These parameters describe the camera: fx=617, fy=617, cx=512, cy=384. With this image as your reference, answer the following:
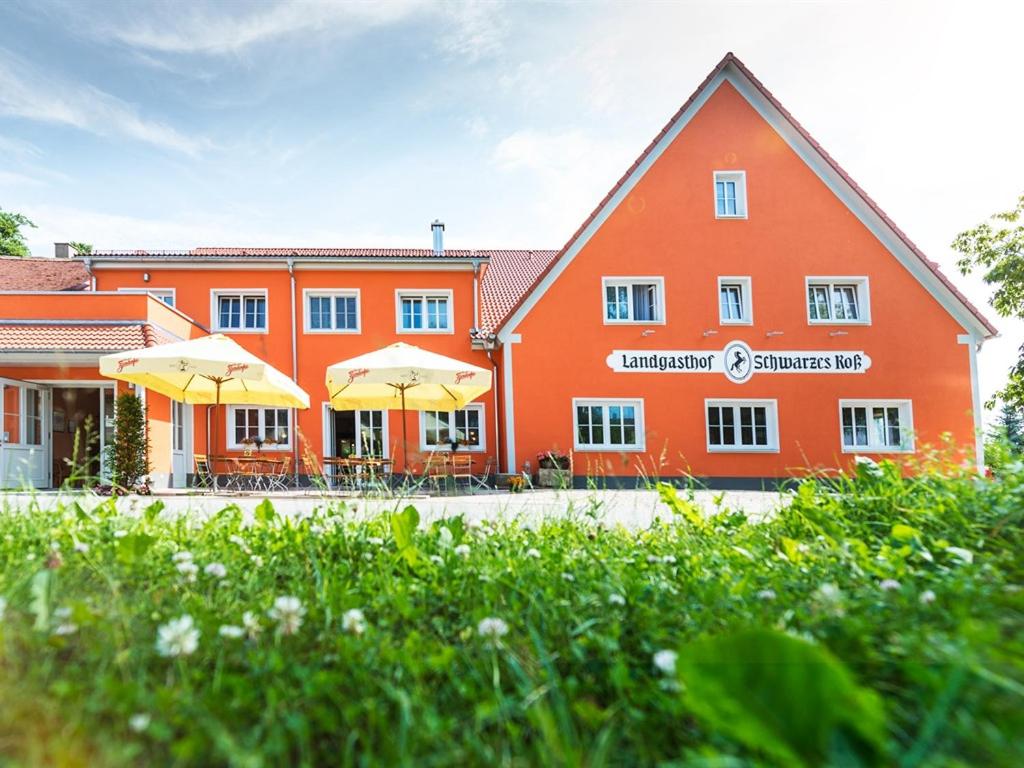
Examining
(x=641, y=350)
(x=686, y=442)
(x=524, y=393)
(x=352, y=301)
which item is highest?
(x=352, y=301)

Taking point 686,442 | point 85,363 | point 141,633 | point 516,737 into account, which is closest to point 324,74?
point 141,633

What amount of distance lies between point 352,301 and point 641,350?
8043 mm

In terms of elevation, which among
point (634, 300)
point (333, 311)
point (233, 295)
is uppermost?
point (233, 295)

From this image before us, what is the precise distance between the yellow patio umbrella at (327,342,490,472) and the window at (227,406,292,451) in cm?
485

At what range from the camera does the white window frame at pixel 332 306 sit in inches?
666

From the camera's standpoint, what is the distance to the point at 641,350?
15734 millimetres

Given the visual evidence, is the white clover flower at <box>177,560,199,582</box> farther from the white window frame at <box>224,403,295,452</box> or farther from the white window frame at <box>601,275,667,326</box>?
the white window frame at <box>224,403,295,452</box>

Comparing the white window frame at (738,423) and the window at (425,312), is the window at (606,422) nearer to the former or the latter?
the white window frame at (738,423)

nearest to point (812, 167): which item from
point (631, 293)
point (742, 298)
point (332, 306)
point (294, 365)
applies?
point (742, 298)

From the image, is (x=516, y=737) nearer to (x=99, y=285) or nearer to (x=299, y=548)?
(x=299, y=548)

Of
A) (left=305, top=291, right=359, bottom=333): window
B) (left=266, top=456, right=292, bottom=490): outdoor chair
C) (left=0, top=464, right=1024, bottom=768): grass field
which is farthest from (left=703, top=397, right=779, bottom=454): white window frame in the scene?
(left=0, top=464, right=1024, bottom=768): grass field

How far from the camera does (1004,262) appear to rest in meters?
20.9

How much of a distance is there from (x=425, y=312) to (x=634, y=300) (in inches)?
228

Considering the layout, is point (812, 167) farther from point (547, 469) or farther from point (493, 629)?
point (493, 629)
